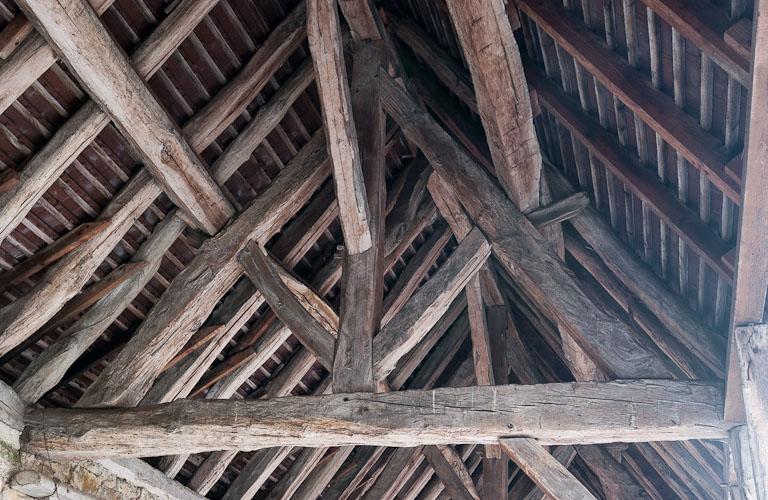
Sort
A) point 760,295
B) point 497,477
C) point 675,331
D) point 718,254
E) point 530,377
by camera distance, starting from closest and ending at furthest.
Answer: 1. point 760,295
2. point 718,254
3. point 675,331
4. point 497,477
5. point 530,377

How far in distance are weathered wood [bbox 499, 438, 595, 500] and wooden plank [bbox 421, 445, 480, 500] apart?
101 inches

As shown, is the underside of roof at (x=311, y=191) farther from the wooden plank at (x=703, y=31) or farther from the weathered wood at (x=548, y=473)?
the weathered wood at (x=548, y=473)

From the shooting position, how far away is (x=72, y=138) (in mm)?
3029

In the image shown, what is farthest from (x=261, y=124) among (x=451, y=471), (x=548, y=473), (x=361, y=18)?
(x=451, y=471)

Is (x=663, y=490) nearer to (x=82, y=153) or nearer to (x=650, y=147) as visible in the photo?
(x=650, y=147)

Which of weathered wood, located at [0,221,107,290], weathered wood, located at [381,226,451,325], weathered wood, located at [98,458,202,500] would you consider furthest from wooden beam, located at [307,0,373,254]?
weathered wood, located at [98,458,202,500]

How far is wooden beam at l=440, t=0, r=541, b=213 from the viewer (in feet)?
9.86

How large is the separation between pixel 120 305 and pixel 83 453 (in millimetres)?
667

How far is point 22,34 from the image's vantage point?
2744mm

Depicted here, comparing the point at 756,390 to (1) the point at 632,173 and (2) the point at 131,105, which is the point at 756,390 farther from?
(2) the point at 131,105

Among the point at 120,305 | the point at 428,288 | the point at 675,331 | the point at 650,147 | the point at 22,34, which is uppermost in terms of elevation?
the point at 650,147

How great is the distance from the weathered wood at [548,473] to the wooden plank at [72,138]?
84.6 inches

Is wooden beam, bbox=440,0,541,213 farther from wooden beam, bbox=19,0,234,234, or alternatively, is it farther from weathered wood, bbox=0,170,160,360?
weathered wood, bbox=0,170,160,360

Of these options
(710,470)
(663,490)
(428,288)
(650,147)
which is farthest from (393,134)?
(663,490)
